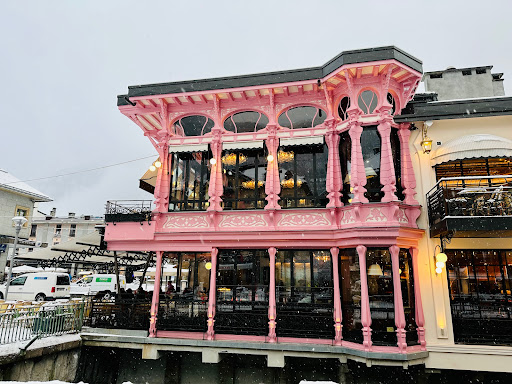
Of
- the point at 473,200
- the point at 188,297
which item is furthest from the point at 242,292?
the point at 473,200

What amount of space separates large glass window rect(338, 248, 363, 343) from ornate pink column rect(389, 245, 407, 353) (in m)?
1.10

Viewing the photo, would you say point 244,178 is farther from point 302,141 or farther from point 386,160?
point 386,160

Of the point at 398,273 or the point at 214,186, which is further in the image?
the point at 214,186

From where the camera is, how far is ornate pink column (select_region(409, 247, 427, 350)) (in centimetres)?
1032

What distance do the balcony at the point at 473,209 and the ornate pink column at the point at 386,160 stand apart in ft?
Result: 4.54

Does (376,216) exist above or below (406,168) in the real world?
below

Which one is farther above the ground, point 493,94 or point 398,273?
point 493,94

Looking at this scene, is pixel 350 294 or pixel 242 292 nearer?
pixel 350 294

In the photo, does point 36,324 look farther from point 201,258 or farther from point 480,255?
point 480,255

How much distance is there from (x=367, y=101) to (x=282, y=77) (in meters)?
3.23

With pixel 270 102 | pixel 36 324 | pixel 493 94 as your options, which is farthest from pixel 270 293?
pixel 493 94

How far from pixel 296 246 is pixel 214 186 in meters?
3.85

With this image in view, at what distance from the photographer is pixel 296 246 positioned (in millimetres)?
11633

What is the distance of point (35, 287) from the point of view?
80.8ft
